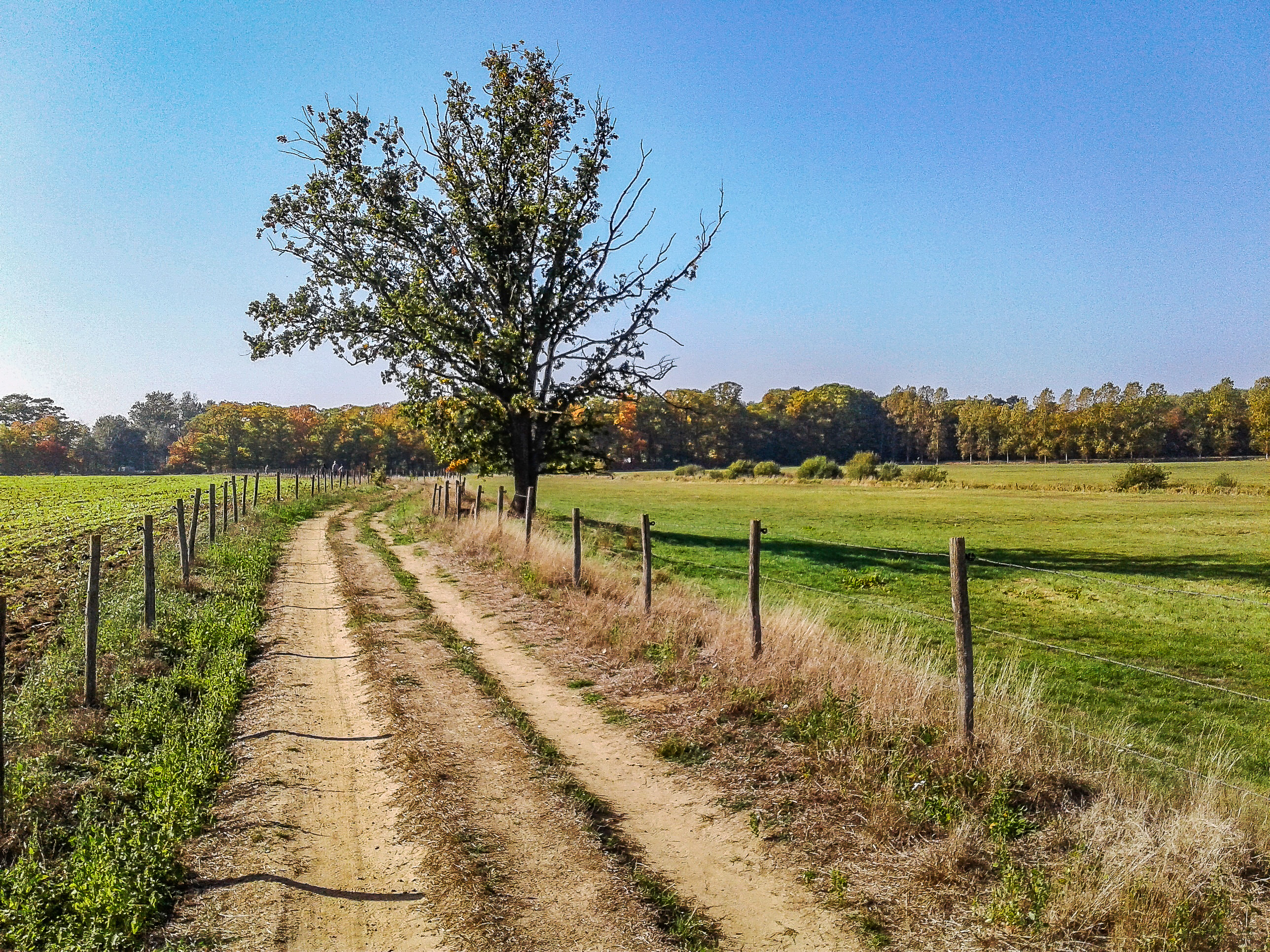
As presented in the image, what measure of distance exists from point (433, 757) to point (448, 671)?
3276mm

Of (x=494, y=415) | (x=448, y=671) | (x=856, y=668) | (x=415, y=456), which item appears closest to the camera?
(x=856, y=668)

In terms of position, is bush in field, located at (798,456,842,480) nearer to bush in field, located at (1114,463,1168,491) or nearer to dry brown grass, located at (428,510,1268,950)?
bush in field, located at (1114,463,1168,491)

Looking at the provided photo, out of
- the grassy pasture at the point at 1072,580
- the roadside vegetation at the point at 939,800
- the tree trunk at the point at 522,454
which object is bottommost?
the grassy pasture at the point at 1072,580

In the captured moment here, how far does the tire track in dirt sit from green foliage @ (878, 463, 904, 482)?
241ft

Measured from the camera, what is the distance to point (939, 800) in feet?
A: 21.4

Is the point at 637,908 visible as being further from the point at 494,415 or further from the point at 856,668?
the point at 494,415

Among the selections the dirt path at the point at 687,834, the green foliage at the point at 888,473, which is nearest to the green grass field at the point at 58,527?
the dirt path at the point at 687,834

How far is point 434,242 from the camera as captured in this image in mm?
29000

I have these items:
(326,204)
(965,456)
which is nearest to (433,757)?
(326,204)

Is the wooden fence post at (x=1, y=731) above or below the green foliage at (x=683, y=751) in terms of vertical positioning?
above

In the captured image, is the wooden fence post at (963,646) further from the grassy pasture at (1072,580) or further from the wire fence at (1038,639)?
the grassy pasture at (1072,580)

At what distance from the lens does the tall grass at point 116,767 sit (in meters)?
5.29

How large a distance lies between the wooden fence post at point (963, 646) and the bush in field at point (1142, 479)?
6501 cm

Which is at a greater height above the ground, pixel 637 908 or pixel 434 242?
pixel 434 242
